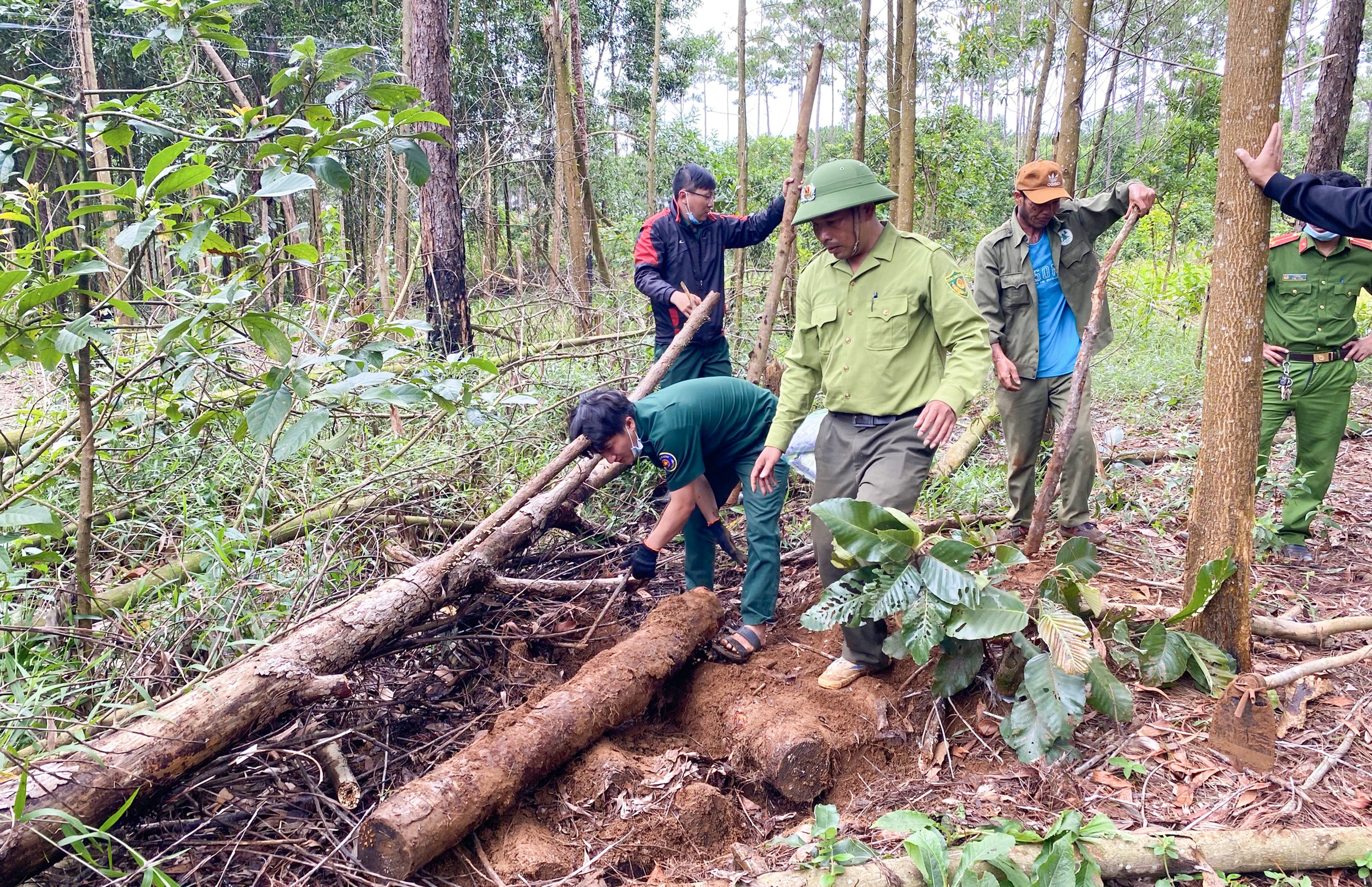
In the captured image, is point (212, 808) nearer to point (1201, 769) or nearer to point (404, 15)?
point (1201, 769)

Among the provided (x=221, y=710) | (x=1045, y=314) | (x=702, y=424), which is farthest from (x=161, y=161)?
(x=1045, y=314)

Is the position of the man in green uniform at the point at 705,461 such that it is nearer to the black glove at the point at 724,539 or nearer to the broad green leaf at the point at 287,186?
the black glove at the point at 724,539

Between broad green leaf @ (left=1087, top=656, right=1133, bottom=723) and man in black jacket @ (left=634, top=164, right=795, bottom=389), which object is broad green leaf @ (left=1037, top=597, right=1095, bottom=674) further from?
man in black jacket @ (left=634, top=164, right=795, bottom=389)

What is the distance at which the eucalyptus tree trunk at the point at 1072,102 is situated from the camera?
5.40 m

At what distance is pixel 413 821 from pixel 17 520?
1292mm

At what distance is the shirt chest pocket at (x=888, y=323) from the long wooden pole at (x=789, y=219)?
1899 millimetres

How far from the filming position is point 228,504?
15.3 feet

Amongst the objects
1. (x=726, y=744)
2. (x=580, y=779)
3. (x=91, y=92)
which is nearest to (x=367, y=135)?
(x=91, y=92)

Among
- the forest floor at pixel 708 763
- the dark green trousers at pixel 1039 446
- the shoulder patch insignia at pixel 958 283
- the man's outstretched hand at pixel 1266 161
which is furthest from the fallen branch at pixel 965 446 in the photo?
the man's outstretched hand at pixel 1266 161

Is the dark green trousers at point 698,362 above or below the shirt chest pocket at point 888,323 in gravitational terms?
below

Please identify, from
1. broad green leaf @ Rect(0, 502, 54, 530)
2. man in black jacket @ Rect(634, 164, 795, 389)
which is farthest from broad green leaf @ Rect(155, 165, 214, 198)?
man in black jacket @ Rect(634, 164, 795, 389)

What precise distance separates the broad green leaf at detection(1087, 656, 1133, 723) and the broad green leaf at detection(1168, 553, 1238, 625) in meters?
0.36

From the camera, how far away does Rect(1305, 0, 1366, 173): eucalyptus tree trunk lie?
566 cm

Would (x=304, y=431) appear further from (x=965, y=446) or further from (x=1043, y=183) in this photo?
(x=965, y=446)
